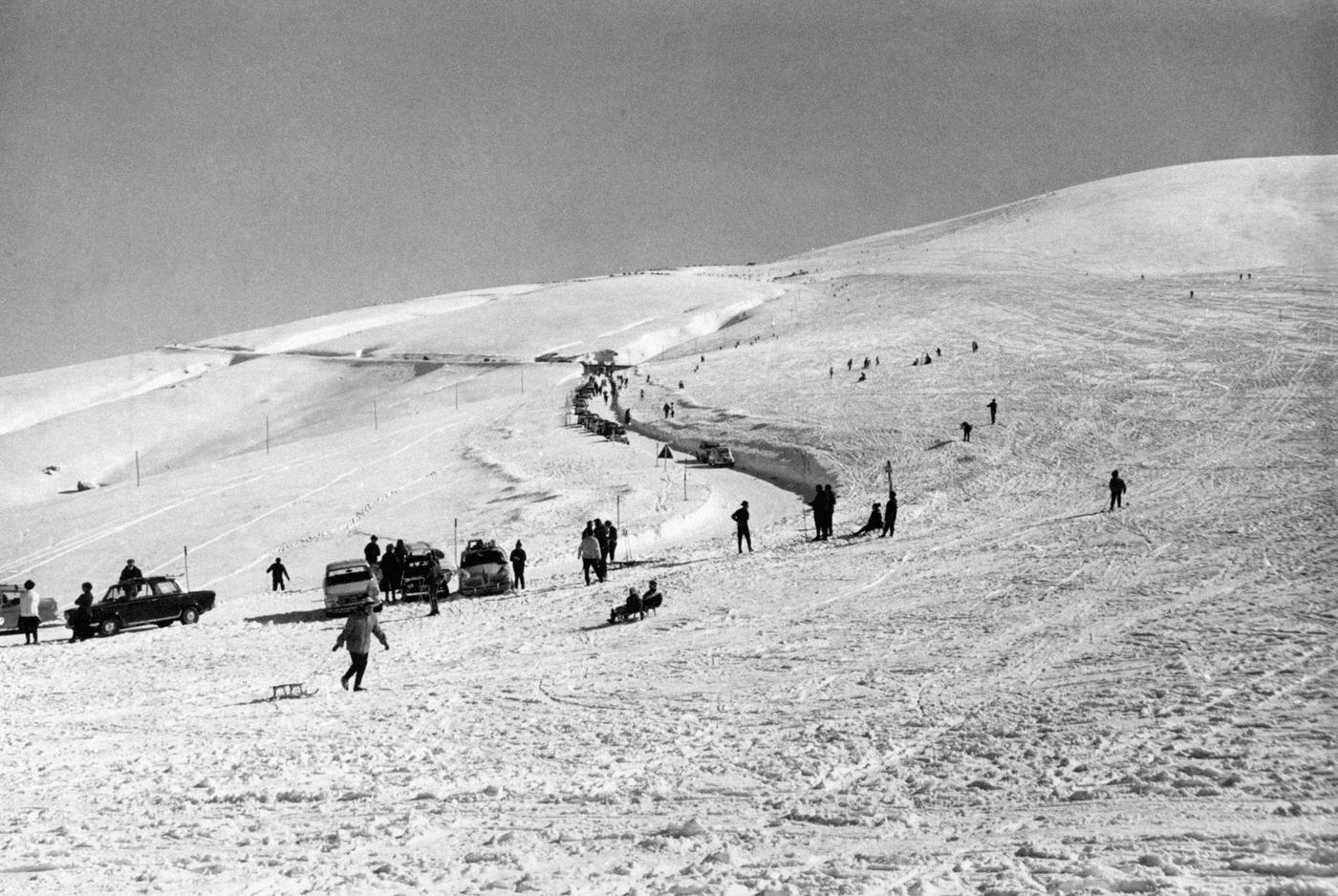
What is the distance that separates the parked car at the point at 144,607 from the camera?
23.7 metres

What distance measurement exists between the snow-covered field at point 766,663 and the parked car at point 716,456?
85cm

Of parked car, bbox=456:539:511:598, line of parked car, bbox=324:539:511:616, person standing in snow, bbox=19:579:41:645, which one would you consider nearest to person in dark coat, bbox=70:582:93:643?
person standing in snow, bbox=19:579:41:645

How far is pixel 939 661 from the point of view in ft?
46.7

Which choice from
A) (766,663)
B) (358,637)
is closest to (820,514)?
Answer: (766,663)

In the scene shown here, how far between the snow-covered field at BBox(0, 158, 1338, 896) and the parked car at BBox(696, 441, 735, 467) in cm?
85

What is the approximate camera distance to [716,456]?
4628 centimetres

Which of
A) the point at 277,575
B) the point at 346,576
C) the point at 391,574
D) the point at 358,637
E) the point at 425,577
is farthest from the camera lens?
the point at 277,575

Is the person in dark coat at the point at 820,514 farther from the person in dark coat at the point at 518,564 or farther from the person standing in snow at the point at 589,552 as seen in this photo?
the person in dark coat at the point at 518,564

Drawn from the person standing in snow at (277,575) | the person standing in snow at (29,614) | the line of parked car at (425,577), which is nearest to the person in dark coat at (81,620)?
the person standing in snow at (29,614)

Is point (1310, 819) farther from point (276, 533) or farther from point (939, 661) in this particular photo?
point (276, 533)

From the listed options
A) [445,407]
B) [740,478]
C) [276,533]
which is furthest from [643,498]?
[445,407]

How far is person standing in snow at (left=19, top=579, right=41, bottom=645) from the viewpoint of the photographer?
22828 millimetres

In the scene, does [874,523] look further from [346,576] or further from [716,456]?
[716,456]

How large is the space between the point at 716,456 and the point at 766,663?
3150cm
